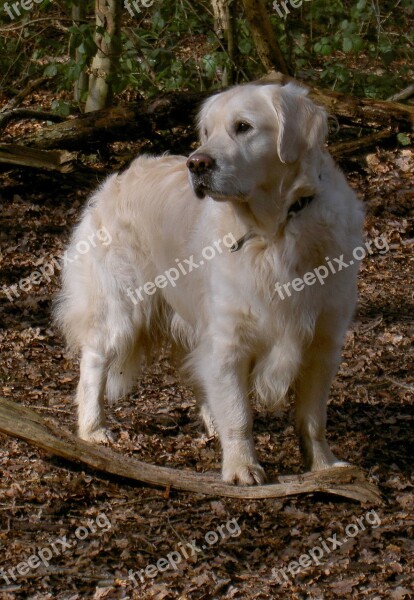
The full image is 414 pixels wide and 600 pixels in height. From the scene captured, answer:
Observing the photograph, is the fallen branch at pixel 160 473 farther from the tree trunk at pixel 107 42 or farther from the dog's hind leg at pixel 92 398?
the tree trunk at pixel 107 42

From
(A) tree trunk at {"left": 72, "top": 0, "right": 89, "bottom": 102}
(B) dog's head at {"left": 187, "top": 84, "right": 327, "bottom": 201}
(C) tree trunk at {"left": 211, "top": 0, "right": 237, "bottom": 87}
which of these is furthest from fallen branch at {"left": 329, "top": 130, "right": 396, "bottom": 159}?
(B) dog's head at {"left": 187, "top": 84, "right": 327, "bottom": 201}

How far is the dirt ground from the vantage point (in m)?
3.44

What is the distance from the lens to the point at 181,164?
16.2 ft

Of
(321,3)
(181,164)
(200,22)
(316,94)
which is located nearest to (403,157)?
(316,94)

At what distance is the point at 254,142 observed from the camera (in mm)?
3775

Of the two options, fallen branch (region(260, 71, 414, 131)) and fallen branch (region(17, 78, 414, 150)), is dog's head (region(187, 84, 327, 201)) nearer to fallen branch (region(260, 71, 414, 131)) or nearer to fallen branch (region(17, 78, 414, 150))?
fallen branch (region(260, 71, 414, 131))

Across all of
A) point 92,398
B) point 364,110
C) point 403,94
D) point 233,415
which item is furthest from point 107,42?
point 233,415

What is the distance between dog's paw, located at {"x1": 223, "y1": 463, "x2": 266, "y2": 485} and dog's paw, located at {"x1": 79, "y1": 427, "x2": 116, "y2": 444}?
92cm

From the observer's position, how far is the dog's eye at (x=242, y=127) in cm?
378

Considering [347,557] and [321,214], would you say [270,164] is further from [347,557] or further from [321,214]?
[347,557]

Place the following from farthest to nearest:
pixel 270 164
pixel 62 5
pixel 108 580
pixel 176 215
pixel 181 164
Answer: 1. pixel 62 5
2. pixel 181 164
3. pixel 176 215
4. pixel 270 164
5. pixel 108 580

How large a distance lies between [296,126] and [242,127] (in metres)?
0.23

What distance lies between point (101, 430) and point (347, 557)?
1.76 m

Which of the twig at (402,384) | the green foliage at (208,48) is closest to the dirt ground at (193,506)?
the twig at (402,384)
